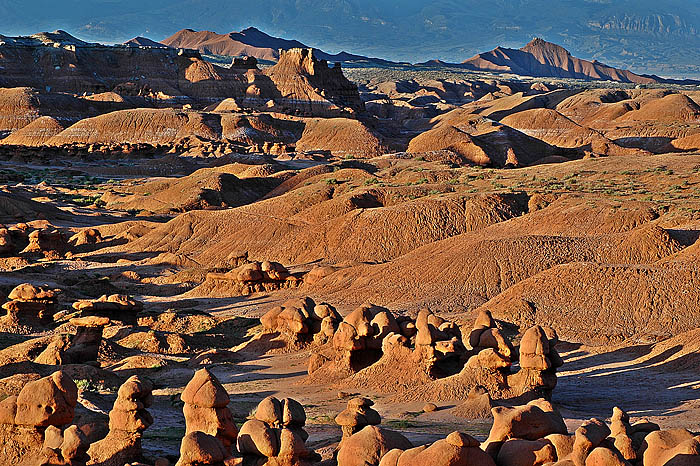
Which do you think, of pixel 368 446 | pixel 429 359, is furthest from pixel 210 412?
pixel 429 359

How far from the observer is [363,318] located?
17375 millimetres

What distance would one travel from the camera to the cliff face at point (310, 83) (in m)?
114

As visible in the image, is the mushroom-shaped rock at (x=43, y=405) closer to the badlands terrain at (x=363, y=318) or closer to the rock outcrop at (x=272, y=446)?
the badlands terrain at (x=363, y=318)

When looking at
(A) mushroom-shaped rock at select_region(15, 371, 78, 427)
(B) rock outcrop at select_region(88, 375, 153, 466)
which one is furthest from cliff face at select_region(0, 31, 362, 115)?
(A) mushroom-shaped rock at select_region(15, 371, 78, 427)

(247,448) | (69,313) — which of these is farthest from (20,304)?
(247,448)

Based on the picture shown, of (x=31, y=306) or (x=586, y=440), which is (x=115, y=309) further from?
(x=586, y=440)

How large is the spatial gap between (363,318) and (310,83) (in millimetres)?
101069

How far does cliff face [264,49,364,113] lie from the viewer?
114 m

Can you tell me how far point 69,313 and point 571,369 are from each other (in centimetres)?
1136

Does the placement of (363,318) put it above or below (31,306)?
below

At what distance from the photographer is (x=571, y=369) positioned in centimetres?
1766

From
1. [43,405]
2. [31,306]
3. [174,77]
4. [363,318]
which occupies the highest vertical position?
[174,77]

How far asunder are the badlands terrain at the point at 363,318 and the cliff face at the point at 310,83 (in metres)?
56.4

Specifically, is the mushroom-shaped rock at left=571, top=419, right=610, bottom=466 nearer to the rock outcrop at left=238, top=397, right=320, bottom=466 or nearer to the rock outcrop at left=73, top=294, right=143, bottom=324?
the rock outcrop at left=238, top=397, right=320, bottom=466
